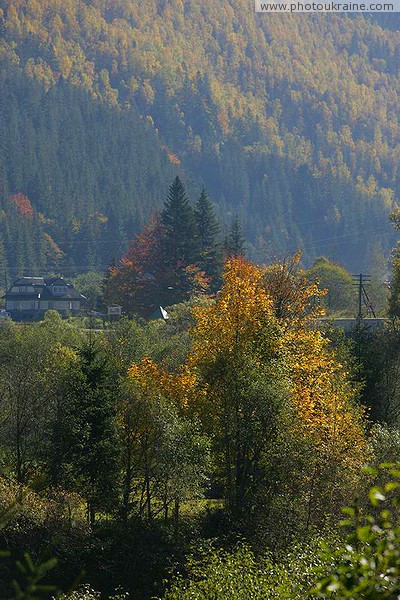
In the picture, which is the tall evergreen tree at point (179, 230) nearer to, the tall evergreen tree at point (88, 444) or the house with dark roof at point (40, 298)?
the house with dark roof at point (40, 298)

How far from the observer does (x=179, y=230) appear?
112 meters

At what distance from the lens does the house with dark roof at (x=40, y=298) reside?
15625 cm

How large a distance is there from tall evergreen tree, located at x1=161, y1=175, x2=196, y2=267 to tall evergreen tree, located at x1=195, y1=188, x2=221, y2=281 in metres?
1.03

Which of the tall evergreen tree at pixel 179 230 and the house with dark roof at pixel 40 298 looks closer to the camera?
the tall evergreen tree at pixel 179 230

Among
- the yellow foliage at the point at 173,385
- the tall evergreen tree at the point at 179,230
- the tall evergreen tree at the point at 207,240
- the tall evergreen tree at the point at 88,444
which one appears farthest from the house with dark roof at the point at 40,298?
the tall evergreen tree at the point at 88,444

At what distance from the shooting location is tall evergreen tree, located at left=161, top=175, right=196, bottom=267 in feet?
358

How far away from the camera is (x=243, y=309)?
45.3 m

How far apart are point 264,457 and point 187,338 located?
2404 cm

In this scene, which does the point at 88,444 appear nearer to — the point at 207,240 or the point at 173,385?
the point at 173,385

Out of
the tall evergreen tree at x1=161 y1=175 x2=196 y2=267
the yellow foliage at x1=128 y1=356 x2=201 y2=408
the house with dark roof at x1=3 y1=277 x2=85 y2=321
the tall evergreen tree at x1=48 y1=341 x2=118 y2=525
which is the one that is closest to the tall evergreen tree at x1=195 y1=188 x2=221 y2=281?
the tall evergreen tree at x1=161 y1=175 x2=196 y2=267

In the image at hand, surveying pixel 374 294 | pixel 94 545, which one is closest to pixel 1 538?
pixel 94 545

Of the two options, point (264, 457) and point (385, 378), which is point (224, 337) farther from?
point (385, 378)

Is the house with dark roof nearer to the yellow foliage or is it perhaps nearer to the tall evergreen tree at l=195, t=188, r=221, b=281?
the tall evergreen tree at l=195, t=188, r=221, b=281

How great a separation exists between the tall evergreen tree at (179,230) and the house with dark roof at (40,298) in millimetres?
43396
